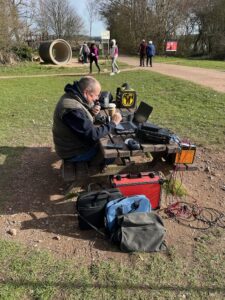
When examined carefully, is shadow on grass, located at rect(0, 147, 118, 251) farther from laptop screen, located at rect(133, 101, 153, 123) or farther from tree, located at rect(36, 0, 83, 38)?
tree, located at rect(36, 0, 83, 38)

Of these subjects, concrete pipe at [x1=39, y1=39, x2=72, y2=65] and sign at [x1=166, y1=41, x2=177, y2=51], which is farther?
sign at [x1=166, y1=41, x2=177, y2=51]

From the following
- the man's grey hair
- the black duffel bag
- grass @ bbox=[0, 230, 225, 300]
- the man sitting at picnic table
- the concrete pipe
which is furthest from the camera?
the concrete pipe

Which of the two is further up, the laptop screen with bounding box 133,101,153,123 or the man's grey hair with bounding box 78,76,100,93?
the man's grey hair with bounding box 78,76,100,93

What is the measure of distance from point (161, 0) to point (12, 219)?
38813 millimetres

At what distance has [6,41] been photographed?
2245 centimetres

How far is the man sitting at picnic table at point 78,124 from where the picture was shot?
3680 millimetres

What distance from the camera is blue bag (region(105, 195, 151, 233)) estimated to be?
3176mm

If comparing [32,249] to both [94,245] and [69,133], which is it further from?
[69,133]

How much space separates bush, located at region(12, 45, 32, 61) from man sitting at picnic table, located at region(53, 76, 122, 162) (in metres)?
22.2

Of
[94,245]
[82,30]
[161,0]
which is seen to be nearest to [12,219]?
[94,245]

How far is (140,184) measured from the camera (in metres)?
3.52

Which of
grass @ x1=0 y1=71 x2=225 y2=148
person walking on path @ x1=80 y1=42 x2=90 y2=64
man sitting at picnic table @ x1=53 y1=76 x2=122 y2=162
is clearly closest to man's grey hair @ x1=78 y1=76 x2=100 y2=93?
man sitting at picnic table @ x1=53 y1=76 x2=122 y2=162

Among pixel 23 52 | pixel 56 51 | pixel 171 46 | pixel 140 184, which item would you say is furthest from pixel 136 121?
pixel 171 46

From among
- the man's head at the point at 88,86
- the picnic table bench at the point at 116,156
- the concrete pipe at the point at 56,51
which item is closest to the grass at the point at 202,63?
the concrete pipe at the point at 56,51
